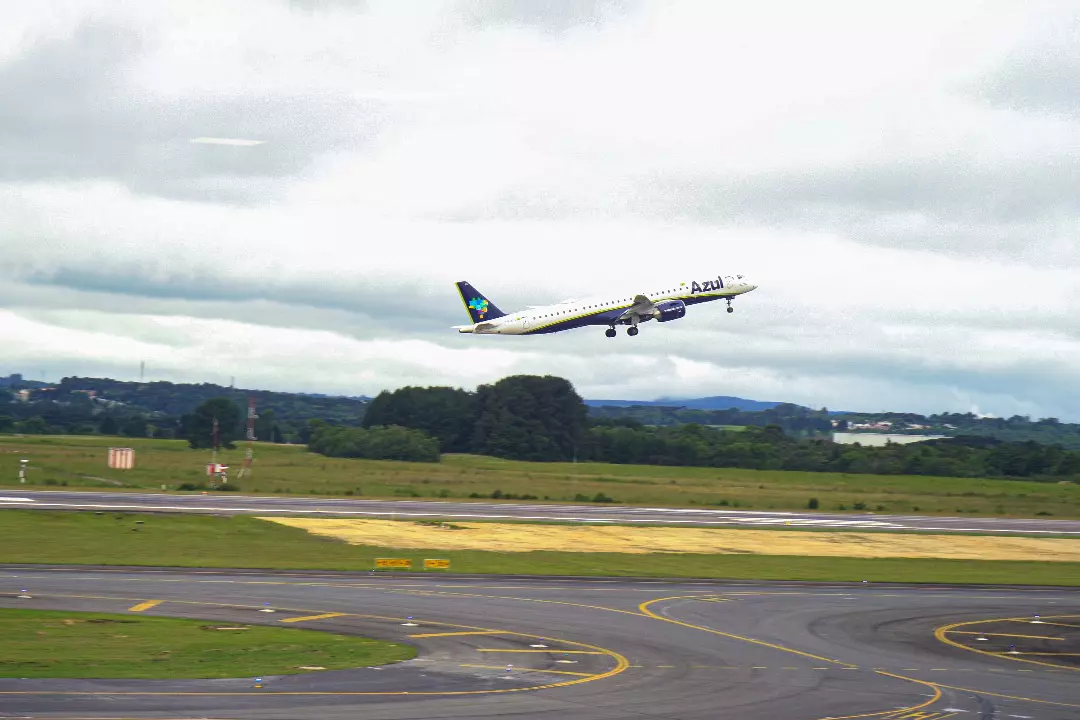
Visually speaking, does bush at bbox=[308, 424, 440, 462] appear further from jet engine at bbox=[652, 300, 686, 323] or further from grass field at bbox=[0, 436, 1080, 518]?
jet engine at bbox=[652, 300, 686, 323]

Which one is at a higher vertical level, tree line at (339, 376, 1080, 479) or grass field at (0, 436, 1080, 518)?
tree line at (339, 376, 1080, 479)

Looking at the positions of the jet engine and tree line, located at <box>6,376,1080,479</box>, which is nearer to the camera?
the jet engine

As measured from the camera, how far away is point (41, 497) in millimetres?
74812

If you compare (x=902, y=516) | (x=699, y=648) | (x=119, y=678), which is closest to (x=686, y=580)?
(x=699, y=648)

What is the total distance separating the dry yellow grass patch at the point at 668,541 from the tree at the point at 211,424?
71.6 metres

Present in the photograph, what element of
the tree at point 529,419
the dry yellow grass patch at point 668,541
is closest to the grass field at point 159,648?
the dry yellow grass patch at point 668,541

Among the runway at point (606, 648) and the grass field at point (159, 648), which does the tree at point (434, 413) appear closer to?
the runway at point (606, 648)

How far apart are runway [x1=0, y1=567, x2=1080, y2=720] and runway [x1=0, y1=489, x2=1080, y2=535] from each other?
2614 centimetres

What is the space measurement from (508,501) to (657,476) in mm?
46127


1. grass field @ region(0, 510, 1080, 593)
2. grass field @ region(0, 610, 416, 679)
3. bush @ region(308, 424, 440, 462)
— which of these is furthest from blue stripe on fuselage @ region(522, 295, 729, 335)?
bush @ region(308, 424, 440, 462)

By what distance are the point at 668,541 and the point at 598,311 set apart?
2574 centimetres

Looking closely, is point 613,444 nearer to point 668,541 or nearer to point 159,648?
point 668,541

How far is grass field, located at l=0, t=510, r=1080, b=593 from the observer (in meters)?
52.3

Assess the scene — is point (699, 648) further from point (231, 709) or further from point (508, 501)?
point (508, 501)
